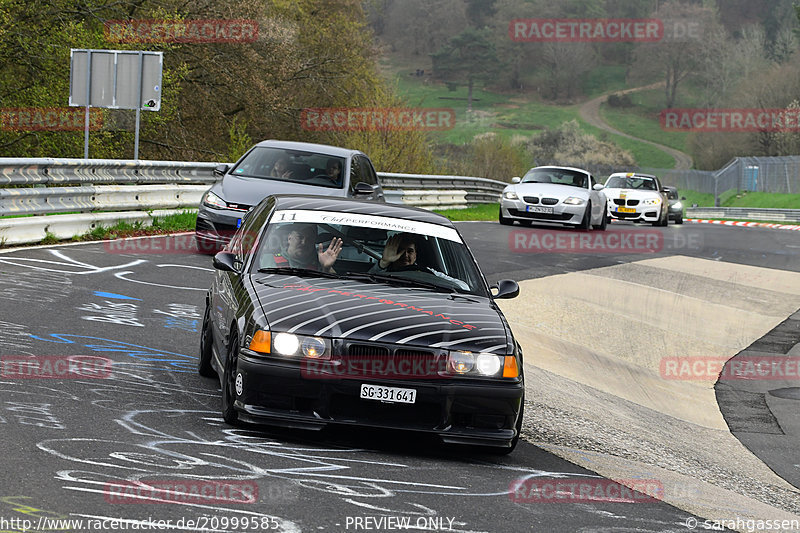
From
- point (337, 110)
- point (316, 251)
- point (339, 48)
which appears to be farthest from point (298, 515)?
point (339, 48)

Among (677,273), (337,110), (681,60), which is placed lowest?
(677,273)

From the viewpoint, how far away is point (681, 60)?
177 m

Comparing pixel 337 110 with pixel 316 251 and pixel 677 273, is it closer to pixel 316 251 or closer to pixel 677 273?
pixel 677 273

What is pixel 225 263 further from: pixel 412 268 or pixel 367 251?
pixel 412 268

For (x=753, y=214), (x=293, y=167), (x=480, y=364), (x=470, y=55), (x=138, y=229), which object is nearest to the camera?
(x=480, y=364)

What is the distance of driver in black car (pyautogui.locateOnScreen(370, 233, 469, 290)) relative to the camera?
750cm

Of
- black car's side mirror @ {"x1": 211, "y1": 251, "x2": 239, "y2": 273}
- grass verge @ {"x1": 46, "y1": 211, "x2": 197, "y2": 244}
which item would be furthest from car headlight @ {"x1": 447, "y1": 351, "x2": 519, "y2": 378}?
grass verge @ {"x1": 46, "y1": 211, "x2": 197, "y2": 244}

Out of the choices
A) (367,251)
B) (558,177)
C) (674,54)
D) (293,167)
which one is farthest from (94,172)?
(674,54)

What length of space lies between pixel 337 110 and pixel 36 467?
35.3 m

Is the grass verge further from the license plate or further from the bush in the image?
the bush

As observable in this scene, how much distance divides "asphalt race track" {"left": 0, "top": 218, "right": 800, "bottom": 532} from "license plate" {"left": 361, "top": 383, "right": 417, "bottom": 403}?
13.1 inches

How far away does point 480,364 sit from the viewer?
6.27 meters

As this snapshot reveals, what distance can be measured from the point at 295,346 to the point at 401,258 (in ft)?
5.21

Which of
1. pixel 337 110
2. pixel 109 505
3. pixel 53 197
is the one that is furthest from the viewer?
pixel 337 110
